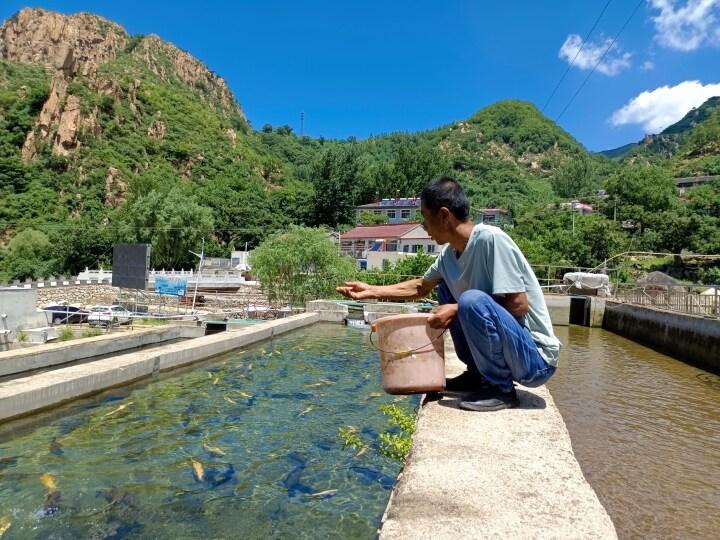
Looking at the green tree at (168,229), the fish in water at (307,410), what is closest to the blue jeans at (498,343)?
the fish in water at (307,410)

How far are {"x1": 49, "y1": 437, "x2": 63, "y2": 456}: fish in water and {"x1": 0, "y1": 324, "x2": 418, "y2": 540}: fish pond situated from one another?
0.4 inches

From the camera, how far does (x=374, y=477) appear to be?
479cm

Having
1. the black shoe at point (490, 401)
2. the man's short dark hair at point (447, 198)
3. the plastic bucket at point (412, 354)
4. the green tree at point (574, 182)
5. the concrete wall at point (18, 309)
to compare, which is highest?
the green tree at point (574, 182)

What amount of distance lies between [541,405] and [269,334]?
1196cm

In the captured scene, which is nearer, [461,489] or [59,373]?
[461,489]

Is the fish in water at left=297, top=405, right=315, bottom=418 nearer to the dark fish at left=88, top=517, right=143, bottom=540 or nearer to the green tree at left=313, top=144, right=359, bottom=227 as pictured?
the dark fish at left=88, top=517, right=143, bottom=540

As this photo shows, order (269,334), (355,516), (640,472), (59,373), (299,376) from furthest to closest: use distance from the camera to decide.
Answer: (269,334)
(299,376)
(59,373)
(640,472)
(355,516)

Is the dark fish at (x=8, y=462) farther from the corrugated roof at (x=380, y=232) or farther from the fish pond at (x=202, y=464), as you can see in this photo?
the corrugated roof at (x=380, y=232)

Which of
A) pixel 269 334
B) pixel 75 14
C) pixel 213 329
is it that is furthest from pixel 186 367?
pixel 75 14

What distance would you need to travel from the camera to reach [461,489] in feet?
6.82

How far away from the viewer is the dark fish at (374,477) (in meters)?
4.63

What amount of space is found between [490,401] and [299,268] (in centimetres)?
3001

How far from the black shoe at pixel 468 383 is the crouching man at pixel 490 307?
3cm

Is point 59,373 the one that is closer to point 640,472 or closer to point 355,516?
point 355,516
